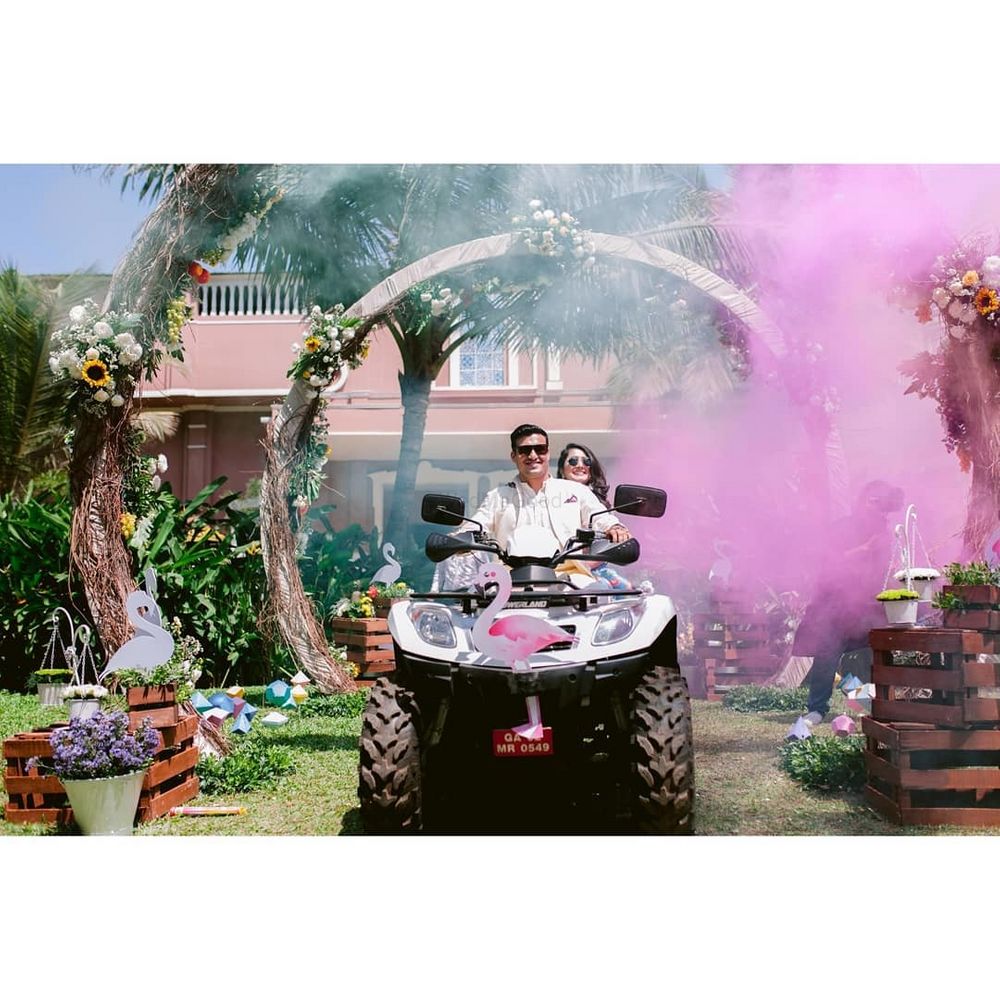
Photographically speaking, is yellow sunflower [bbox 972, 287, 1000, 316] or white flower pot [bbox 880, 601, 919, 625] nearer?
white flower pot [bbox 880, 601, 919, 625]

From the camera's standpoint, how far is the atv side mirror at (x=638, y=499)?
4121mm

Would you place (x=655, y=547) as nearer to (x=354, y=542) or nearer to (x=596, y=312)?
(x=596, y=312)

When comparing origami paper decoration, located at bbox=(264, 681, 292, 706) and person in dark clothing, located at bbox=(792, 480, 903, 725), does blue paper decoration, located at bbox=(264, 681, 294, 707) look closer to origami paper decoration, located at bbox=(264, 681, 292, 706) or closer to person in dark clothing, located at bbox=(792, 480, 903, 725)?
origami paper decoration, located at bbox=(264, 681, 292, 706)

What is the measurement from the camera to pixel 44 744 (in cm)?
453

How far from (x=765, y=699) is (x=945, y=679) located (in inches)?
92.5

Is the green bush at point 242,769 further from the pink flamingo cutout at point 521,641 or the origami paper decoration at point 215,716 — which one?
the pink flamingo cutout at point 521,641

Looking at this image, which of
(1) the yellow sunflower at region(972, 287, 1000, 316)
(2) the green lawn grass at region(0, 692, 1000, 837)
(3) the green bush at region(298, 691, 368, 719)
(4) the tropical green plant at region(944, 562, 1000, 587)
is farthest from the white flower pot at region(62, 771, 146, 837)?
(1) the yellow sunflower at region(972, 287, 1000, 316)

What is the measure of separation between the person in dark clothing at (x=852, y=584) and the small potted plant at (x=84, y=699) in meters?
3.95

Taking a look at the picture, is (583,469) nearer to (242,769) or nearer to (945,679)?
(945,679)

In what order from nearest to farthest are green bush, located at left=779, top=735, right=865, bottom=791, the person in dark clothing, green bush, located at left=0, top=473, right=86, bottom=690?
1. green bush, located at left=779, top=735, right=865, bottom=791
2. the person in dark clothing
3. green bush, located at left=0, top=473, right=86, bottom=690

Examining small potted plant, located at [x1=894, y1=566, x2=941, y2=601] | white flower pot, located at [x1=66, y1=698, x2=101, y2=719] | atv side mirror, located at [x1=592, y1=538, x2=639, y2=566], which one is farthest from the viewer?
small potted plant, located at [x1=894, y1=566, x2=941, y2=601]

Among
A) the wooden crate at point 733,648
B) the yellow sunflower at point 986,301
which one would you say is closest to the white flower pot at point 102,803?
the wooden crate at point 733,648

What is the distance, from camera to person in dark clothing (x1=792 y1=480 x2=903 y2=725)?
6.42 m

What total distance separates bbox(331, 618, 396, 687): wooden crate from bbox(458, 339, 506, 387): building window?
1905 millimetres
